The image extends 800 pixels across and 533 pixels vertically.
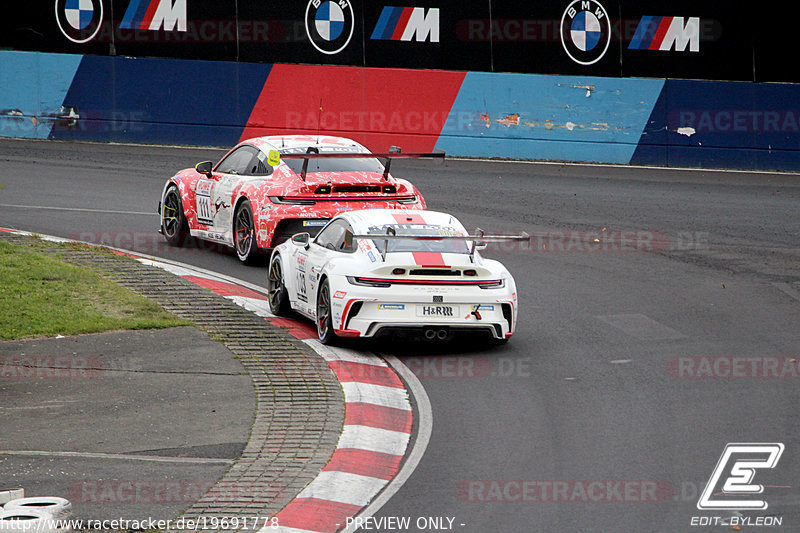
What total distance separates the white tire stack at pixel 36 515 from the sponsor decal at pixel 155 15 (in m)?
21.5

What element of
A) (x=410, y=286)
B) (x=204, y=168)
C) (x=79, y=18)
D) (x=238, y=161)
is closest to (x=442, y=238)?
(x=410, y=286)

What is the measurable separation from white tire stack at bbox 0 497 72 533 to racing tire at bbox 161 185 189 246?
399 inches

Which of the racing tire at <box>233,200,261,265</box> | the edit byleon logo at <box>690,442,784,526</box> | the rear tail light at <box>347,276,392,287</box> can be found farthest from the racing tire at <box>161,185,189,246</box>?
the edit byleon logo at <box>690,442,784,526</box>

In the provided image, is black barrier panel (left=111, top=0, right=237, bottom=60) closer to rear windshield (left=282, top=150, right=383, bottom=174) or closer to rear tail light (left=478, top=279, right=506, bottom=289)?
rear windshield (left=282, top=150, right=383, bottom=174)

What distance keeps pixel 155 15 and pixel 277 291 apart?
15625mm

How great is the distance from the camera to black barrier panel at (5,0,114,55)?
89.1 feet

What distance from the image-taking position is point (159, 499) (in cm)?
746

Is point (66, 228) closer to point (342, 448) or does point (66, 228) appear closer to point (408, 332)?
point (408, 332)

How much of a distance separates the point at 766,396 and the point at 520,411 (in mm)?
2103

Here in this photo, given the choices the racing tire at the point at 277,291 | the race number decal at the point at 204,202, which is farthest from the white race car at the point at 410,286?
the race number decal at the point at 204,202

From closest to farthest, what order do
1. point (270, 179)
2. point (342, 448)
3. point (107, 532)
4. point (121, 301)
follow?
1. point (107, 532)
2. point (342, 448)
3. point (121, 301)
4. point (270, 179)

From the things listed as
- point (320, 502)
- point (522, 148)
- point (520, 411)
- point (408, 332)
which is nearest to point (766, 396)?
point (520, 411)

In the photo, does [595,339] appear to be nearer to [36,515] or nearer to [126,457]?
[126,457]

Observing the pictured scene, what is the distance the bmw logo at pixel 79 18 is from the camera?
2720 cm
